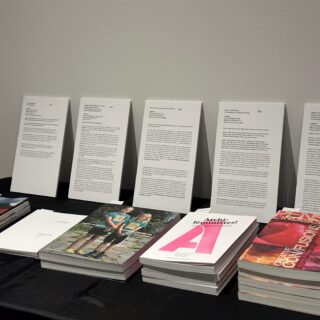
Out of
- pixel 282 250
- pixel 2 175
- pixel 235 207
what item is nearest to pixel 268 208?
pixel 235 207

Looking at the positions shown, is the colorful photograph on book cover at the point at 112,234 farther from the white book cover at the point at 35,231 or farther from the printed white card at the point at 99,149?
the printed white card at the point at 99,149

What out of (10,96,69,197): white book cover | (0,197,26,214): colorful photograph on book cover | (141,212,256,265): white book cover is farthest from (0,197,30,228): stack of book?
(141,212,256,265): white book cover

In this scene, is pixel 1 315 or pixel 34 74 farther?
pixel 34 74

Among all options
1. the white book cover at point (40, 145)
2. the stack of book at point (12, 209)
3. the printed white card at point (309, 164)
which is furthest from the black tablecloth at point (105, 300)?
the white book cover at point (40, 145)

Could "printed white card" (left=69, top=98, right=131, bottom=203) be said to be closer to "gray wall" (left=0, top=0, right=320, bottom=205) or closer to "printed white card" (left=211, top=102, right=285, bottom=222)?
"gray wall" (left=0, top=0, right=320, bottom=205)

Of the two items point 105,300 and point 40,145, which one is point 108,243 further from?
point 40,145

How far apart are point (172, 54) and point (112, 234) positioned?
0.70 meters

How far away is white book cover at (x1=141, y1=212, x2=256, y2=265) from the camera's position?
1.15 meters

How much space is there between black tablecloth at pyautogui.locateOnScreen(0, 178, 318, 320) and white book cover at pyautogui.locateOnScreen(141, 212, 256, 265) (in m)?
0.09

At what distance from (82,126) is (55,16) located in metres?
0.45

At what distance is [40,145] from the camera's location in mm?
1932

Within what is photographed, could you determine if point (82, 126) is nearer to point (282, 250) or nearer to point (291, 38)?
point (291, 38)

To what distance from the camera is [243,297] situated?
109cm

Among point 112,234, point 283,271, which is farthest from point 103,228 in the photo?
point 283,271
